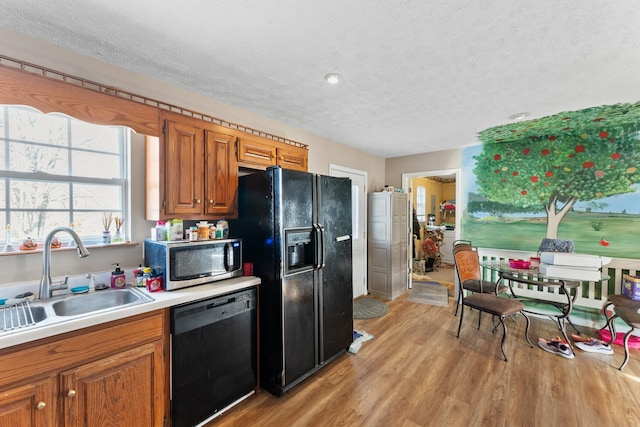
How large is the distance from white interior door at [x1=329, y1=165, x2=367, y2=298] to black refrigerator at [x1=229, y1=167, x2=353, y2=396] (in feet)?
5.73

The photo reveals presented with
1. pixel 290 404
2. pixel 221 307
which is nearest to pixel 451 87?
pixel 221 307

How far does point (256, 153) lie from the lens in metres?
2.49

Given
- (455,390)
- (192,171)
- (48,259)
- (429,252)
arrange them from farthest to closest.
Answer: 1. (429,252)
2. (455,390)
3. (192,171)
4. (48,259)

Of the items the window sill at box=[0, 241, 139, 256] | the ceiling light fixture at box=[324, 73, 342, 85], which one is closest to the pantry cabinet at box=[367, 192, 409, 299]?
the ceiling light fixture at box=[324, 73, 342, 85]

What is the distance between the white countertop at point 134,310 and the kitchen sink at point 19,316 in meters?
0.10

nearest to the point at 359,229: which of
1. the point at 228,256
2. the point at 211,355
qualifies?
the point at 228,256

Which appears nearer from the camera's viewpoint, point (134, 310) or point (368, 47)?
point (134, 310)

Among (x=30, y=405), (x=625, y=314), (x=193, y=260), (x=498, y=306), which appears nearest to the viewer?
(x=30, y=405)

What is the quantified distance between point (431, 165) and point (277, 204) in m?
3.37

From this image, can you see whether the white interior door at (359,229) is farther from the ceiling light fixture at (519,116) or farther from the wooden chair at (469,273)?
the ceiling light fixture at (519,116)

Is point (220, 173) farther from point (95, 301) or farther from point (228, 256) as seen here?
point (95, 301)

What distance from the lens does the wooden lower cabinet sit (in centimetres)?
117

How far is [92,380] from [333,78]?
7.90ft

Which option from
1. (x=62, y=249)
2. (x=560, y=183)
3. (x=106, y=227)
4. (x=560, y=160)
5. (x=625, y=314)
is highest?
(x=560, y=160)
